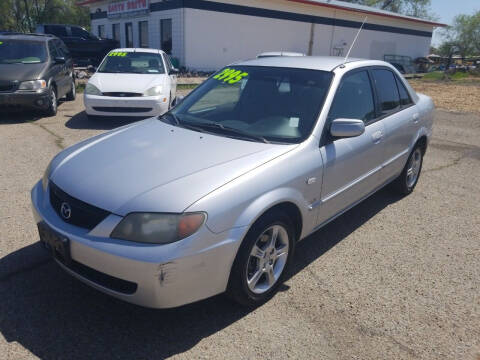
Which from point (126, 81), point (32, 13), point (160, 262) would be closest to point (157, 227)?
point (160, 262)

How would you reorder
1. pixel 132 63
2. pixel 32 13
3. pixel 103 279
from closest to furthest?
pixel 103 279, pixel 132 63, pixel 32 13

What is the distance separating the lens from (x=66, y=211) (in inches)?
107

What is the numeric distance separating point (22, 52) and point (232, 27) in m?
14.8

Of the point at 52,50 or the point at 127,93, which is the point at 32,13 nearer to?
the point at 52,50

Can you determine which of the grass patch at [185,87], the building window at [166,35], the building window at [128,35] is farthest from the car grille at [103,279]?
the building window at [128,35]

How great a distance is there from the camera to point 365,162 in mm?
3914

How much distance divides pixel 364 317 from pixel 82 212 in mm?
2045

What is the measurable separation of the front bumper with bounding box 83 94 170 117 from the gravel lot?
3.88 m

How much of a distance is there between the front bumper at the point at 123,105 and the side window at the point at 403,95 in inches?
196

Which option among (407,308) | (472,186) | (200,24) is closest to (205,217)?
(407,308)

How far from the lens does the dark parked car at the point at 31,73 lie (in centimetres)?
841

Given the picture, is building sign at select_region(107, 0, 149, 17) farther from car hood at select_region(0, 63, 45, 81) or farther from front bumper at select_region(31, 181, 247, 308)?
front bumper at select_region(31, 181, 247, 308)

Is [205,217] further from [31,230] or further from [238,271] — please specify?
[31,230]

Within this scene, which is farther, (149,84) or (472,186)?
A: (149,84)
